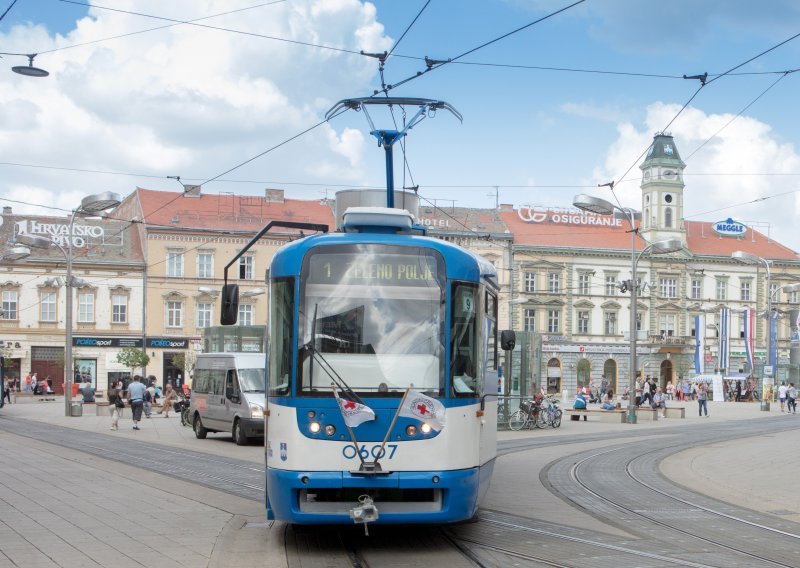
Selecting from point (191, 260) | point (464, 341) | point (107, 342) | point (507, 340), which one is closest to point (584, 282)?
point (191, 260)

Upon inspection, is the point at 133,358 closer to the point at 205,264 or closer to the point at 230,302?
the point at 205,264

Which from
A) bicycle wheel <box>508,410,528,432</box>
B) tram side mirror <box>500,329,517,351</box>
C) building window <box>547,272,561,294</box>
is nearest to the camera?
tram side mirror <box>500,329,517,351</box>

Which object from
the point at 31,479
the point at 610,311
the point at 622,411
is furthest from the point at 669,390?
the point at 31,479

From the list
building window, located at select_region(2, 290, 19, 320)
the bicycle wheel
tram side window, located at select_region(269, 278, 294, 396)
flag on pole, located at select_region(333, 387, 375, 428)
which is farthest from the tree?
flag on pole, located at select_region(333, 387, 375, 428)

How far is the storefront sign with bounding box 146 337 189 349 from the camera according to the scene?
229 ft

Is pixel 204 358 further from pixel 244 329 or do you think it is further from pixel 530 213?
pixel 530 213

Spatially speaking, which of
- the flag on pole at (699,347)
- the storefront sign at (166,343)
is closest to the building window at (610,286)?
the flag on pole at (699,347)

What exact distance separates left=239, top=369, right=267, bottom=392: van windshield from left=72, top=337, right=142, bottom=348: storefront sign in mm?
44312

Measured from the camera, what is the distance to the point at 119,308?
69688 mm

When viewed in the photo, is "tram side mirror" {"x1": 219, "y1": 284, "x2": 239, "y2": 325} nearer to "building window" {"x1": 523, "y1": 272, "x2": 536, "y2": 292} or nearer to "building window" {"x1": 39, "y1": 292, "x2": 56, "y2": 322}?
"building window" {"x1": 39, "y1": 292, "x2": 56, "y2": 322}

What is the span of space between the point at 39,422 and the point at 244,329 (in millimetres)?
7490

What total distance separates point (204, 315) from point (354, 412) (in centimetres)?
6334

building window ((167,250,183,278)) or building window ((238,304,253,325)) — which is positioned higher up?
building window ((167,250,183,278))

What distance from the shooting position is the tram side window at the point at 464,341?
34.1 feet
